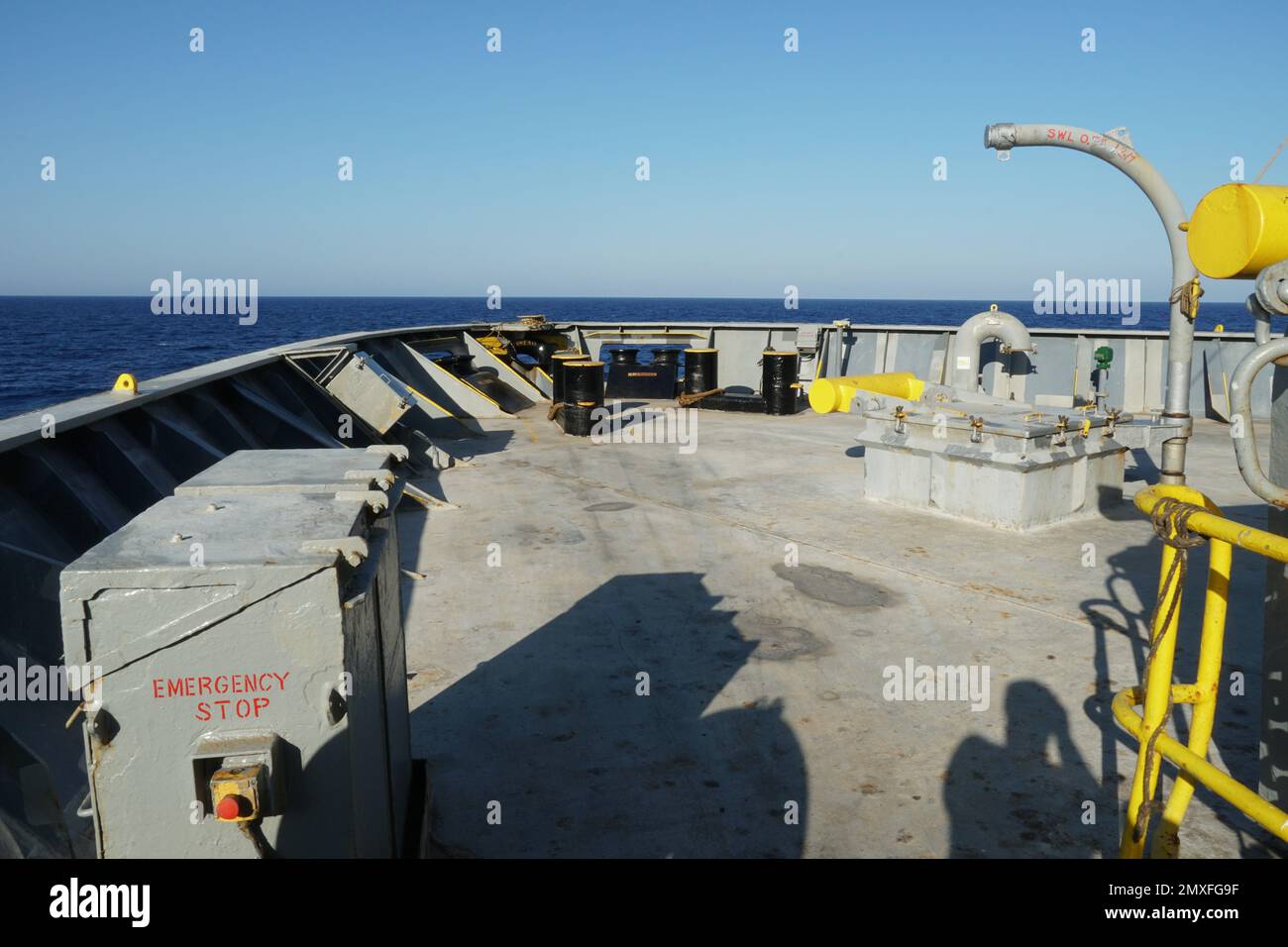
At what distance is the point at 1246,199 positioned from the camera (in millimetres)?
3496

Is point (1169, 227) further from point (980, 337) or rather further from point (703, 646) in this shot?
point (980, 337)

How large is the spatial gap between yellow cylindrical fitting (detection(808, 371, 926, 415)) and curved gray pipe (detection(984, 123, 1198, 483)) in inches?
144

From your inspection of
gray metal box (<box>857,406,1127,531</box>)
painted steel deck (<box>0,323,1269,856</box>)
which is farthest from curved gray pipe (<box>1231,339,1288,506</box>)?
gray metal box (<box>857,406,1127,531</box>)

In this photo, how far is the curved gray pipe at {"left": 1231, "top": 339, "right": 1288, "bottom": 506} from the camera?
10.0 feet

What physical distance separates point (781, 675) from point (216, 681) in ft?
13.1

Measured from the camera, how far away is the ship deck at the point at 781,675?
4.22 meters

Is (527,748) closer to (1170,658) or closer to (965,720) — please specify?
(965,720)

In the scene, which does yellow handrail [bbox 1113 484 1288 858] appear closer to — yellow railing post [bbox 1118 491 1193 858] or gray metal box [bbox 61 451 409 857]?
yellow railing post [bbox 1118 491 1193 858]

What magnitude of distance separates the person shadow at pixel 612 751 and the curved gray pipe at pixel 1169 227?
11.1 ft

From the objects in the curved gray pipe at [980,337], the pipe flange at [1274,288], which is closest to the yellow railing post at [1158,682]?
the pipe flange at [1274,288]

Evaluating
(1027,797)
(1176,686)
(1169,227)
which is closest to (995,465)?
(1169,227)

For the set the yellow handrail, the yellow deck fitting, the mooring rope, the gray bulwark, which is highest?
the yellow deck fitting
